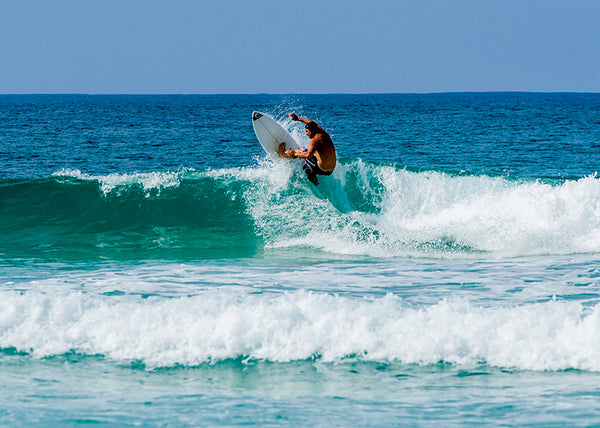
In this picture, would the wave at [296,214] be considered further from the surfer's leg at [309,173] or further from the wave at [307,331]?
the wave at [307,331]

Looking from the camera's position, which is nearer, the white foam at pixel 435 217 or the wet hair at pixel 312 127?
the white foam at pixel 435 217

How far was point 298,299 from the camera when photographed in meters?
7.46

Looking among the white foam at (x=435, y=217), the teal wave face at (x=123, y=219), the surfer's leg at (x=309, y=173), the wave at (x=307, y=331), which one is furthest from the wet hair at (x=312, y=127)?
the wave at (x=307, y=331)

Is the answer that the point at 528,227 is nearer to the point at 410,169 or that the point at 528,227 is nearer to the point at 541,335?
the point at 410,169

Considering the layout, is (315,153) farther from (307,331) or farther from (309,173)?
(307,331)

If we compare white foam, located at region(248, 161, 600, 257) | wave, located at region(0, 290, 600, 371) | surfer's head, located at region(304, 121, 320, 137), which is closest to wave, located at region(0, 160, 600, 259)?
white foam, located at region(248, 161, 600, 257)

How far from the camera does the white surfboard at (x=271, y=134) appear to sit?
13.7 meters

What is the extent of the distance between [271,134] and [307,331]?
7.39m

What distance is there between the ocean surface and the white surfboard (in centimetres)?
37

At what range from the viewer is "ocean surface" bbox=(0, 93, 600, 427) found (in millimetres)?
5617

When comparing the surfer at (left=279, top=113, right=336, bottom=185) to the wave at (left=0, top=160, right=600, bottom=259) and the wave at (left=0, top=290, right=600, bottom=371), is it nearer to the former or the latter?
the wave at (left=0, top=160, right=600, bottom=259)

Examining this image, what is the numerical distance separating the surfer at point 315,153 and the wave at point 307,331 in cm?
540

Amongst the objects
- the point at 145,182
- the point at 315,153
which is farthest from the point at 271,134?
the point at 145,182

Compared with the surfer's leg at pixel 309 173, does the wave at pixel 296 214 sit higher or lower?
lower
